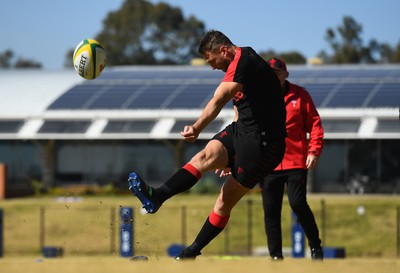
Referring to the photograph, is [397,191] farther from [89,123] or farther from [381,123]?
[89,123]

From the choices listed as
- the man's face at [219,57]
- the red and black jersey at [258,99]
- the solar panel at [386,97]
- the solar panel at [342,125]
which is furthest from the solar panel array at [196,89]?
the man's face at [219,57]

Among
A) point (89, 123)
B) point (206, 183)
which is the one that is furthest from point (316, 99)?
point (89, 123)

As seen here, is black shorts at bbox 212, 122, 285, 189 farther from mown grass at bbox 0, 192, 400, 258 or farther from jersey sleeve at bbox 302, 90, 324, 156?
mown grass at bbox 0, 192, 400, 258

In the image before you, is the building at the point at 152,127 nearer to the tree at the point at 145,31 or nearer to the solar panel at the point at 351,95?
the solar panel at the point at 351,95

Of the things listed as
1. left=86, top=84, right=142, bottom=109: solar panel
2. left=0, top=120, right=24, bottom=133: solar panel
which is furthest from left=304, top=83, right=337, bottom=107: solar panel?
left=0, top=120, right=24, bottom=133: solar panel

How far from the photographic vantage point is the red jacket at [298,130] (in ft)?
36.0

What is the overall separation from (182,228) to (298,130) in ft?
58.3

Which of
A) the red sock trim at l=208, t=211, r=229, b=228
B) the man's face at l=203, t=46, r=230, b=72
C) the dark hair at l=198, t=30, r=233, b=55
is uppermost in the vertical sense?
the dark hair at l=198, t=30, r=233, b=55

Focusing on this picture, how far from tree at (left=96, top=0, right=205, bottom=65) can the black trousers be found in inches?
3226

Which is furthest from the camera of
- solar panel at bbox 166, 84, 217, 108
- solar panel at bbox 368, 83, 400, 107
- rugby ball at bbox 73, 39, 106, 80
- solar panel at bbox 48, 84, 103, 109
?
solar panel at bbox 48, 84, 103, 109

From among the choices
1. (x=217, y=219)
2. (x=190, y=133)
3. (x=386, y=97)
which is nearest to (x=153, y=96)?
(x=386, y=97)

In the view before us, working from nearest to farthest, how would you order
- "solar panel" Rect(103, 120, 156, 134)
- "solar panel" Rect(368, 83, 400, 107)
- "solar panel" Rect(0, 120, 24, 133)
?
"solar panel" Rect(368, 83, 400, 107) < "solar panel" Rect(103, 120, 156, 134) < "solar panel" Rect(0, 120, 24, 133)

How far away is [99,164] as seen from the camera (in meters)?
47.4

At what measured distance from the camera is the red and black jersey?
29.2 feet
